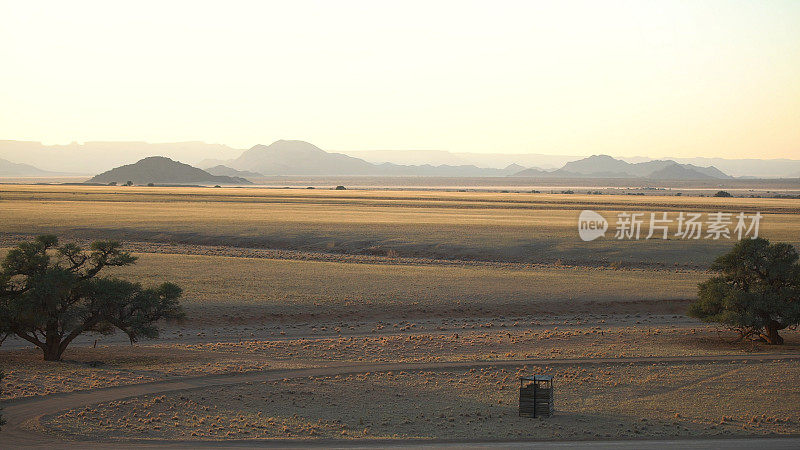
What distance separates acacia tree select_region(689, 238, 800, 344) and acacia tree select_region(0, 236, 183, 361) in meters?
20.2

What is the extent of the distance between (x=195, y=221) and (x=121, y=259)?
162 ft

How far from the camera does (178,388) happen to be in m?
20.7

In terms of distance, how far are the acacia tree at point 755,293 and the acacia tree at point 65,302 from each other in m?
20.2

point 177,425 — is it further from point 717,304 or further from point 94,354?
point 717,304

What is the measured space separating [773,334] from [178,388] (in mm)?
21632

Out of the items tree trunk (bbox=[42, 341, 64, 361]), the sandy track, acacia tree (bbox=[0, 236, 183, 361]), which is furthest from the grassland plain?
tree trunk (bbox=[42, 341, 64, 361])

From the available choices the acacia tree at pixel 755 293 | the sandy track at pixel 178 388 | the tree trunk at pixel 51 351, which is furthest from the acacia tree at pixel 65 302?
the acacia tree at pixel 755 293

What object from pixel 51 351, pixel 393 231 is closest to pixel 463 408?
pixel 51 351

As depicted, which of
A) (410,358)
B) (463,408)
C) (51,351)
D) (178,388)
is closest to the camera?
(463,408)

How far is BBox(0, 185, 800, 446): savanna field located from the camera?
18188 mm

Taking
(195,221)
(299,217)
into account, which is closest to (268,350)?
(195,221)

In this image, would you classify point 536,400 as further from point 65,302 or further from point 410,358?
point 65,302

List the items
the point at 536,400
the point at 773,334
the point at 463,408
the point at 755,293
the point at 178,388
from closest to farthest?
the point at 536,400 → the point at 463,408 → the point at 178,388 → the point at 755,293 → the point at 773,334

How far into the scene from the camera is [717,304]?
94.2 feet
